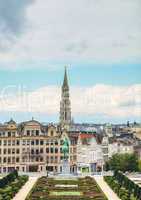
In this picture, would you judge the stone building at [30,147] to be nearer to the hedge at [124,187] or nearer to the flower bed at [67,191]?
the flower bed at [67,191]

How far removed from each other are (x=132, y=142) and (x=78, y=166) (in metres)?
17.3

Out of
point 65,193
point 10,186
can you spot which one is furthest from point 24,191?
point 65,193

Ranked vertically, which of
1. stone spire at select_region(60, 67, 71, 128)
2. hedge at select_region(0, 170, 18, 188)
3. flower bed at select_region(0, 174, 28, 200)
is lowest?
flower bed at select_region(0, 174, 28, 200)

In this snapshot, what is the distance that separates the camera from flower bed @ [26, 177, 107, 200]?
64.6 m

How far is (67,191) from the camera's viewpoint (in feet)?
239

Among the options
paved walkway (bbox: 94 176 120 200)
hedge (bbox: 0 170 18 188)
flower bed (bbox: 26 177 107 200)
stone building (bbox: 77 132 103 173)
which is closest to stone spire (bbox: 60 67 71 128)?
stone building (bbox: 77 132 103 173)

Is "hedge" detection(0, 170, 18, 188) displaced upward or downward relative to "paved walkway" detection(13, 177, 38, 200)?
upward

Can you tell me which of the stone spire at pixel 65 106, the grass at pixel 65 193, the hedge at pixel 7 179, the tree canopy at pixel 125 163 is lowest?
the grass at pixel 65 193

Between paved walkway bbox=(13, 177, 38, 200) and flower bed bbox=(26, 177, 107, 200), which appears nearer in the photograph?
flower bed bbox=(26, 177, 107, 200)

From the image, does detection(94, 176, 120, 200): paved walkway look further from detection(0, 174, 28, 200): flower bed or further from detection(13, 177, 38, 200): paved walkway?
detection(0, 174, 28, 200): flower bed

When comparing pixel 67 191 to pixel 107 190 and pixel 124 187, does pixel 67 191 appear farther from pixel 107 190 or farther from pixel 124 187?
pixel 124 187

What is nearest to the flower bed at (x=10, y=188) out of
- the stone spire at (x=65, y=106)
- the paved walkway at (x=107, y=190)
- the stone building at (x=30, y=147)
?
the paved walkway at (x=107, y=190)

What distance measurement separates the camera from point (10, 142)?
118875mm

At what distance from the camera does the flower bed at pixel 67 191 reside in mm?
64625
